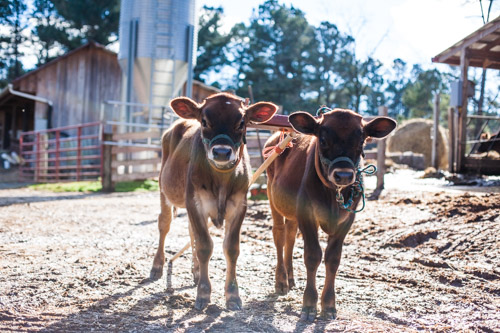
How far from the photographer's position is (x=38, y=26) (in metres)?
34.0

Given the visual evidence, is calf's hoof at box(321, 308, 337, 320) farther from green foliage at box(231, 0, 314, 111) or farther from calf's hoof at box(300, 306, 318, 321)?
green foliage at box(231, 0, 314, 111)

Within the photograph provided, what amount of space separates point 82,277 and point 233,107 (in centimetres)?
225

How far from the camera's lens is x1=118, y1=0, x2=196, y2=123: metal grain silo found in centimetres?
1689

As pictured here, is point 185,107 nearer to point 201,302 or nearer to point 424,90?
point 201,302

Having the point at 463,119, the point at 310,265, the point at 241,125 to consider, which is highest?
the point at 463,119

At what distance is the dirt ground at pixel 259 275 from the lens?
151 inches

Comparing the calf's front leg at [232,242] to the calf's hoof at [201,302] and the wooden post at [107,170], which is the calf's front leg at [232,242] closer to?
the calf's hoof at [201,302]

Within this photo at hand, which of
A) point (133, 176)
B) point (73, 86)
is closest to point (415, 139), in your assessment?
point (133, 176)

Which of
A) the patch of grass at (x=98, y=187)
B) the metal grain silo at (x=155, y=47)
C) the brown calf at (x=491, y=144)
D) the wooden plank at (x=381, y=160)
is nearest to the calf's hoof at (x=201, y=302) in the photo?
the wooden plank at (x=381, y=160)

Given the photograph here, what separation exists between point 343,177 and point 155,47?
14.3 m

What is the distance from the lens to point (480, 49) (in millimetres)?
13789

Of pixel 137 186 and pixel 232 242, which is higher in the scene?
pixel 232 242

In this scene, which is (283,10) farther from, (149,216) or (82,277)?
(82,277)

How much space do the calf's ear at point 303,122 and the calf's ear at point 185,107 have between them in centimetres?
96
